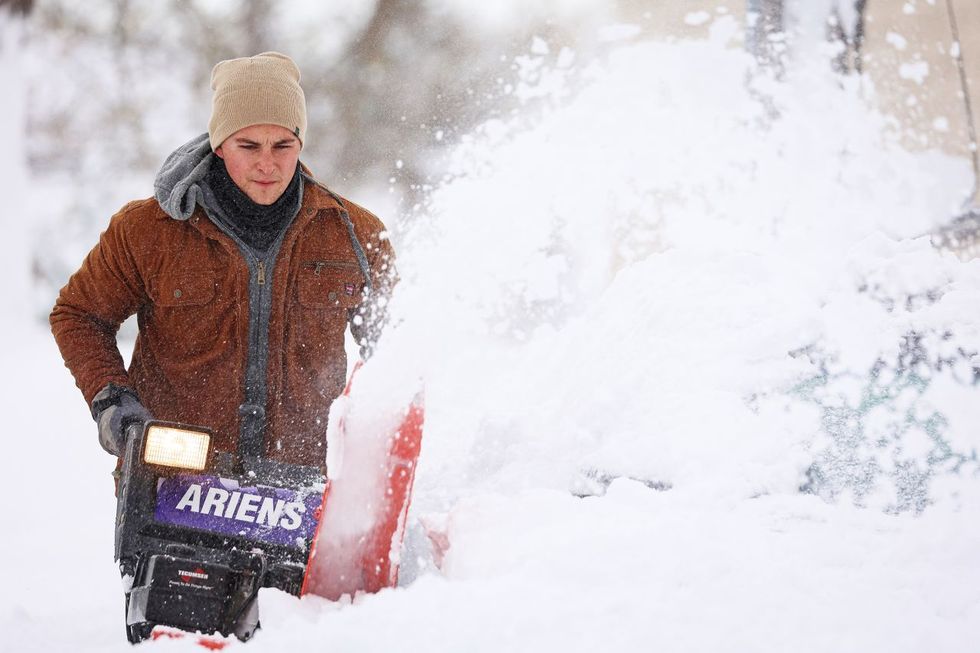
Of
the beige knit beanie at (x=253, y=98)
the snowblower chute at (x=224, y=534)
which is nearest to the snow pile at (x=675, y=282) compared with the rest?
the snowblower chute at (x=224, y=534)

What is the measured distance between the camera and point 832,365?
7.48 ft

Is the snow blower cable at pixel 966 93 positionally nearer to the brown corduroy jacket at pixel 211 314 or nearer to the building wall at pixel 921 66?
the building wall at pixel 921 66

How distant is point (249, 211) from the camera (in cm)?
228

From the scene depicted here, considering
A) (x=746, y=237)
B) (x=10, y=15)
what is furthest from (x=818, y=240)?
(x=10, y=15)

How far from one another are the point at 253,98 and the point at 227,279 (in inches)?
20.9

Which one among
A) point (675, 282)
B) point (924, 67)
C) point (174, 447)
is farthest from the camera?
point (924, 67)

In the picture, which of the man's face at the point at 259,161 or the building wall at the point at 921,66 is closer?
the man's face at the point at 259,161

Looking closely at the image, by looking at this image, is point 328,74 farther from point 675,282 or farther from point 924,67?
point 675,282

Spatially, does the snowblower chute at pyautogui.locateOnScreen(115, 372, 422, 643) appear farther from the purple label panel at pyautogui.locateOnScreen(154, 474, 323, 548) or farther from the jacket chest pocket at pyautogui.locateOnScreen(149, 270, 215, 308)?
the jacket chest pocket at pyautogui.locateOnScreen(149, 270, 215, 308)

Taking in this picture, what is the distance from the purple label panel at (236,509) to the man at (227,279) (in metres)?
0.52

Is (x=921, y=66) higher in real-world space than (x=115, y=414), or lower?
higher

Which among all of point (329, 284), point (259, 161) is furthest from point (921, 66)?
point (259, 161)

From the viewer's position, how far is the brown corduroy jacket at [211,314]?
2256mm

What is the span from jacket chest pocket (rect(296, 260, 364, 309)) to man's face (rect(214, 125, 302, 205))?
25cm
